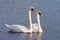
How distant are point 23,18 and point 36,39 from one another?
5.20 metres

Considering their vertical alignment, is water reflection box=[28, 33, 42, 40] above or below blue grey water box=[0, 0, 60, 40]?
below

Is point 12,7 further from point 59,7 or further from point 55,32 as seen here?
point 55,32

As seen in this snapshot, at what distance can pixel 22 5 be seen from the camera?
2805 cm

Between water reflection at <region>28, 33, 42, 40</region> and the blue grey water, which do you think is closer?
water reflection at <region>28, 33, 42, 40</region>

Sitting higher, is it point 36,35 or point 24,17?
point 24,17

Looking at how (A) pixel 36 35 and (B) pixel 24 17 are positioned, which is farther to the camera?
(B) pixel 24 17

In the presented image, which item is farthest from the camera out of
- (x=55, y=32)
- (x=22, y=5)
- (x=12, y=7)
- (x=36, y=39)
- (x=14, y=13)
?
(x=22, y=5)

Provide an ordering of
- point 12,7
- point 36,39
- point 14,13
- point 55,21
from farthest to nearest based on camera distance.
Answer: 1. point 12,7
2. point 14,13
3. point 55,21
4. point 36,39

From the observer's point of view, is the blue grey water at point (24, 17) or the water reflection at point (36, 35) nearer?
the water reflection at point (36, 35)

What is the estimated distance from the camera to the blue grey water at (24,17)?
17.1 m

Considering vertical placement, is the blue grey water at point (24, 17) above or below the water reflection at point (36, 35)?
above

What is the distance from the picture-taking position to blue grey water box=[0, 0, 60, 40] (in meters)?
17.1

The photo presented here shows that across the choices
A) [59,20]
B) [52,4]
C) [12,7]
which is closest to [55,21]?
[59,20]

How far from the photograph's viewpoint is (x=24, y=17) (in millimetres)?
21750
